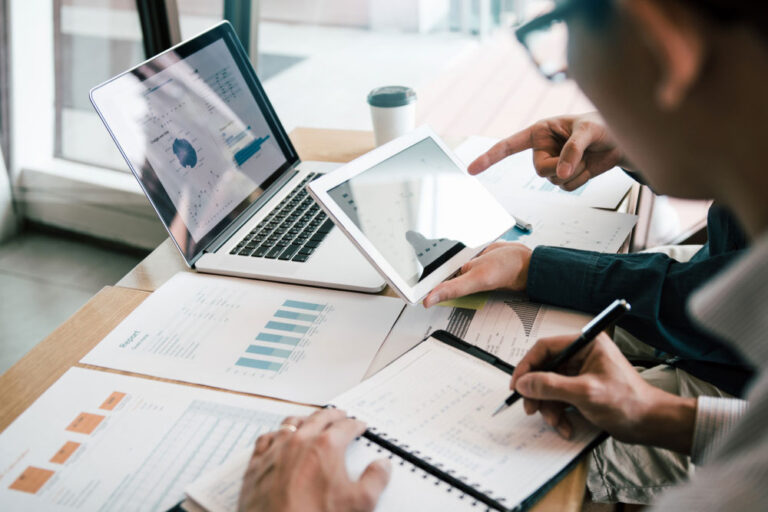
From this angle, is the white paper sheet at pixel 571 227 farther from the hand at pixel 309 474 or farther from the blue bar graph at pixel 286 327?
the hand at pixel 309 474

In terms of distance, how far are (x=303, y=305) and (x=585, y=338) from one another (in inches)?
17.4

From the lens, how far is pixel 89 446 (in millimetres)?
788

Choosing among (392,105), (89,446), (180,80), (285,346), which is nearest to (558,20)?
(285,346)

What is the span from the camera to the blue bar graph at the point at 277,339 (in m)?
0.95

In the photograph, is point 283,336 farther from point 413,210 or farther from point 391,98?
point 391,98

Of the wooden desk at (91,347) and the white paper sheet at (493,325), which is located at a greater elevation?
the white paper sheet at (493,325)

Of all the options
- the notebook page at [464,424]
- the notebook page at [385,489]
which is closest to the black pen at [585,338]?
the notebook page at [464,424]

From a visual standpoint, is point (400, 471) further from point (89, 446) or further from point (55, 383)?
point (55, 383)

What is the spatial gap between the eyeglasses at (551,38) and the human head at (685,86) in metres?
0.01

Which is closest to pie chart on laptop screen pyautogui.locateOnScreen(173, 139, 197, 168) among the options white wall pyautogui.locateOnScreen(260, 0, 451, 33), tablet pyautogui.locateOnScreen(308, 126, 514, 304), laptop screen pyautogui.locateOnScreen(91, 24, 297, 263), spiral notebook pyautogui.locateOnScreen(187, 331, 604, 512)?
laptop screen pyautogui.locateOnScreen(91, 24, 297, 263)

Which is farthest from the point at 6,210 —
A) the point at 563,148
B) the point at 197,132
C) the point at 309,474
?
the point at 309,474

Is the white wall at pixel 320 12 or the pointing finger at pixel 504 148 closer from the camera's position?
the pointing finger at pixel 504 148

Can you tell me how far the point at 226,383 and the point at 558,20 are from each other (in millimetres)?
601

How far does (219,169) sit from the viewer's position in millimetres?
1208
